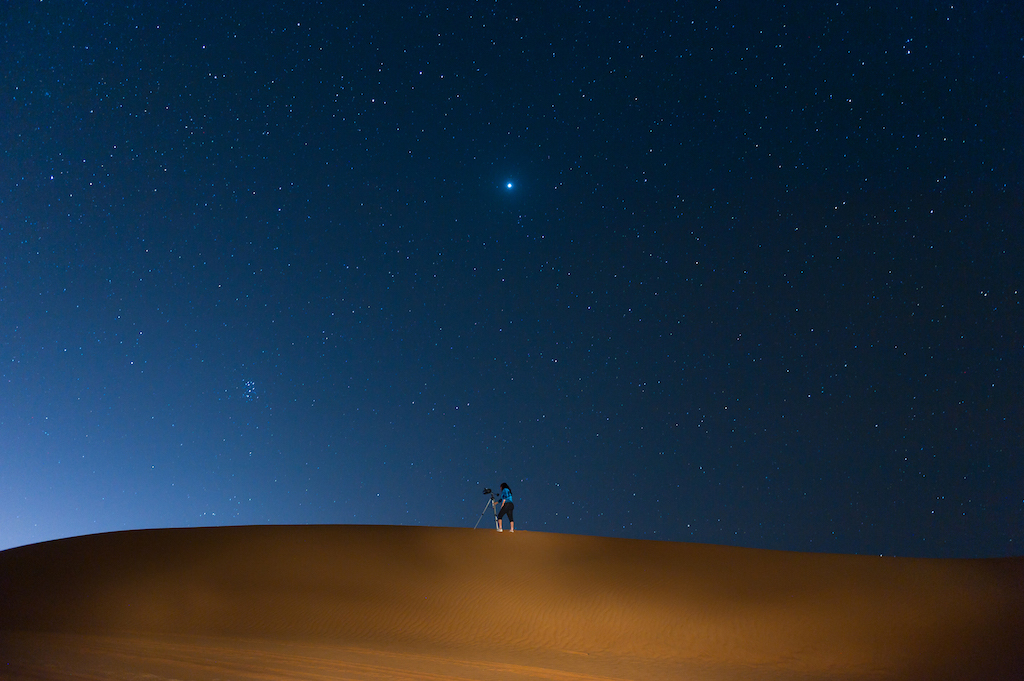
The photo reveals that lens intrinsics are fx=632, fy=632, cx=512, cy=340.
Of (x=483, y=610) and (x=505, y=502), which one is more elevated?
(x=505, y=502)

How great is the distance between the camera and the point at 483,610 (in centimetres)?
1290

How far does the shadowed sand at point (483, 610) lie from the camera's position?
866 centimetres

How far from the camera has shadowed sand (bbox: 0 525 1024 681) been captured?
866cm

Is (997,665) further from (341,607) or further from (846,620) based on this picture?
(341,607)

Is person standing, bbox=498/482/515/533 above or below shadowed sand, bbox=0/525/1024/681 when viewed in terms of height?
above

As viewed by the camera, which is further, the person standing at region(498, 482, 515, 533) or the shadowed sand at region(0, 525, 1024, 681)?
the person standing at region(498, 482, 515, 533)

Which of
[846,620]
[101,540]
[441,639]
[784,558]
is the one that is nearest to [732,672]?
[846,620]

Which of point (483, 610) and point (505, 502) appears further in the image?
point (505, 502)

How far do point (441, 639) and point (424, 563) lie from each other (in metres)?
4.55

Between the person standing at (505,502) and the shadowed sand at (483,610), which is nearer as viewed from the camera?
the shadowed sand at (483,610)

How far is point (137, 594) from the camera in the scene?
39.6 feet

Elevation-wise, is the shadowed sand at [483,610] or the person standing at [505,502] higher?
the person standing at [505,502]

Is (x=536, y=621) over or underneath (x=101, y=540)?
underneath

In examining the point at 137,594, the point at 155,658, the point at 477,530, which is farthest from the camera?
the point at 477,530
